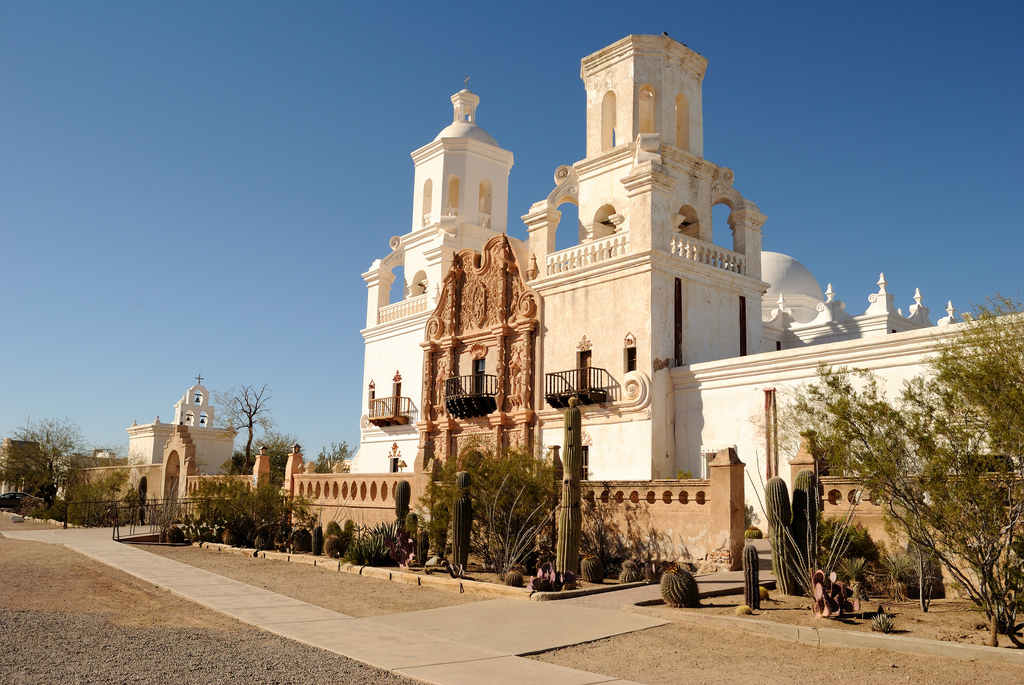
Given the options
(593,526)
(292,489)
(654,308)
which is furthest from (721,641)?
(292,489)

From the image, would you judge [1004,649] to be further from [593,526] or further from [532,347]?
[532,347]

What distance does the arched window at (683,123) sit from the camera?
88.3 ft

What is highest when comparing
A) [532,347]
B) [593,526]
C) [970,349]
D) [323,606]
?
[532,347]

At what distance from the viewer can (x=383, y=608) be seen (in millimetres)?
12594

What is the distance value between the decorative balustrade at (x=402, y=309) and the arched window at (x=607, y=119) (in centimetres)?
943

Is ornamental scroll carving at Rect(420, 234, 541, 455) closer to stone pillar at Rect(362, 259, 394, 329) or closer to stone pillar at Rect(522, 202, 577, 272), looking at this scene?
stone pillar at Rect(522, 202, 577, 272)

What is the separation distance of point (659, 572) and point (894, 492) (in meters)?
6.69

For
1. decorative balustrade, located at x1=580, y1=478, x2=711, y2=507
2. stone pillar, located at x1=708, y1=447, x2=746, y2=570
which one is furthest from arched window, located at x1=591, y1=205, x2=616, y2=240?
stone pillar, located at x1=708, y1=447, x2=746, y2=570

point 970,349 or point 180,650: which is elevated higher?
point 970,349

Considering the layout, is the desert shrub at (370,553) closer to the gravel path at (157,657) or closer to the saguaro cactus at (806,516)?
the gravel path at (157,657)

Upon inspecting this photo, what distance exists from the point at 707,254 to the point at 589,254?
358cm

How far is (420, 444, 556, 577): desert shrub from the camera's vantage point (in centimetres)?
1662

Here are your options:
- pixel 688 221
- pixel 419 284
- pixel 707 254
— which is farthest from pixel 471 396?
pixel 419 284

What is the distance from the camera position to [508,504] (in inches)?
664
